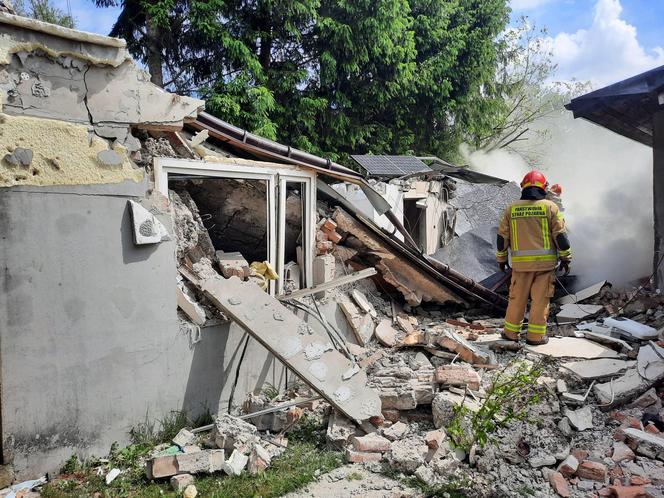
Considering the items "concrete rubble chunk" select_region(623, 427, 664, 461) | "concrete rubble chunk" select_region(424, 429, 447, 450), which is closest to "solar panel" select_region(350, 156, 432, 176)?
"concrete rubble chunk" select_region(424, 429, 447, 450)

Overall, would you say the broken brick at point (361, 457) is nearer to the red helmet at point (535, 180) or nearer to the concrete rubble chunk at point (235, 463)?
the concrete rubble chunk at point (235, 463)

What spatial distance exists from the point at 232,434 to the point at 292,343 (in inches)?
34.7

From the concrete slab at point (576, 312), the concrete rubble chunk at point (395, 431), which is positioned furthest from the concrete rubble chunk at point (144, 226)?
the concrete slab at point (576, 312)

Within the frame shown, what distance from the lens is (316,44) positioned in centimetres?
1498

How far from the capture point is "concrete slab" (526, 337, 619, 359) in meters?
5.44

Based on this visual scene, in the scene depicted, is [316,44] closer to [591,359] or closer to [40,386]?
[591,359]

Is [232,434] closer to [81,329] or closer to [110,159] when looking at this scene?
[81,329]

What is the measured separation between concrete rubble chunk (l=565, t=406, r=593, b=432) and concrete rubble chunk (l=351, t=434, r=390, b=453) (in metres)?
1.63

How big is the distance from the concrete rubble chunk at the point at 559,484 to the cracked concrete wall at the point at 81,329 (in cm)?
281

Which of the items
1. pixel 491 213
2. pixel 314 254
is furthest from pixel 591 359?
pixel 491 213

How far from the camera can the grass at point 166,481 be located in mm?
3211

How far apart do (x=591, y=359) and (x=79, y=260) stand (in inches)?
202

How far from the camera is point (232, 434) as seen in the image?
12.2 ft

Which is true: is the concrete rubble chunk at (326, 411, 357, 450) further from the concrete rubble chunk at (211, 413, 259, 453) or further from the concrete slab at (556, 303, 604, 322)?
the concrete slab at (556, 303, 604, 322)
